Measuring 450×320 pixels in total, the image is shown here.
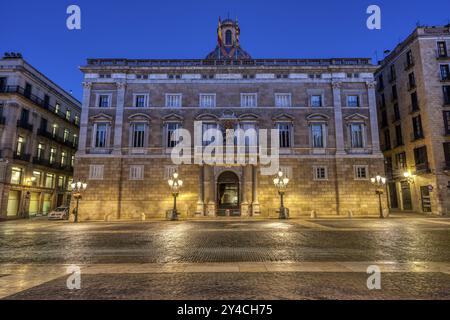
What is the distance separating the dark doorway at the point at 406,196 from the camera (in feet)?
108

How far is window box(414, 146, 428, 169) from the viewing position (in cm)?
2983

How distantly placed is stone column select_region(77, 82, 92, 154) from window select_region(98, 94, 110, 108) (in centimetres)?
114

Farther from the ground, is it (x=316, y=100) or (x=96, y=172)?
(x=316, y=100)

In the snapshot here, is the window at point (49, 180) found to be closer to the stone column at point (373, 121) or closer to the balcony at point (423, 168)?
the stone column at point (373, 121)

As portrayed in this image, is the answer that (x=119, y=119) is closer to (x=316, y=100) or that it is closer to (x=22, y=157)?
(x=22, y=157)

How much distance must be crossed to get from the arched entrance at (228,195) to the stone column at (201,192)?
1.79 m

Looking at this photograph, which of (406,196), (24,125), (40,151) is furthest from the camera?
(40,151)

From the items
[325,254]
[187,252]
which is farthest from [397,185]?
[187,252]

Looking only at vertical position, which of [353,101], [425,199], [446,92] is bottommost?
[425,199]

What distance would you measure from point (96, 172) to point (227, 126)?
48.9ft

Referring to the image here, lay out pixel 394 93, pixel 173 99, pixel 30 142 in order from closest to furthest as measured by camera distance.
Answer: pixel 173 99 → pixel 30 142 → pixel 394 93

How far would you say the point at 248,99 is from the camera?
3002 centimetres

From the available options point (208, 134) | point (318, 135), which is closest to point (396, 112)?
point (318, 135)
